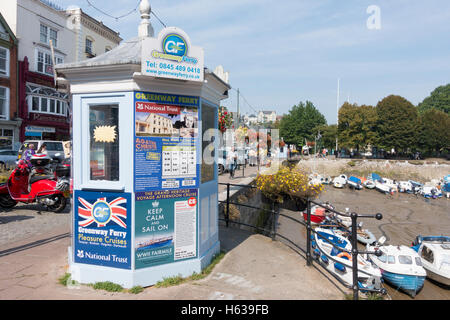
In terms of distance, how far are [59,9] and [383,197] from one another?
37.1 meters

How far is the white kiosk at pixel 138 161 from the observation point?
13.5 ft

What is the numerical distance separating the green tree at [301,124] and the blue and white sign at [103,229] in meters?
66.7

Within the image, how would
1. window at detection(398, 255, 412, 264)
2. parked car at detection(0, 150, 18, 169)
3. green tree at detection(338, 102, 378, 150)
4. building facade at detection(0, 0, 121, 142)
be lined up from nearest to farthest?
window at detection(398, 255, 412, 264)
parked car at detection(0, 150, 18, 169)
building facade at detection(0, 0, 121, 142)
green tree at detection(338, 102, 378, 150)

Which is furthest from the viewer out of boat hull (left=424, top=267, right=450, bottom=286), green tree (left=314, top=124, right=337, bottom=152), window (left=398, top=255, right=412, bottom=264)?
green tree (left=314, top=124, right=337, bottom=152)

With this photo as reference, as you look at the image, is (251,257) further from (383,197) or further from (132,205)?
(383,197)

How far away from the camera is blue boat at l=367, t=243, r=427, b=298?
1106 cm

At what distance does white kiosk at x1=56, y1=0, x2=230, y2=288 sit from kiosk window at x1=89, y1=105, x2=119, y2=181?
1cm

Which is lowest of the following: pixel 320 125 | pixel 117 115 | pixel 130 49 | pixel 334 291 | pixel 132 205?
pixel 334 291

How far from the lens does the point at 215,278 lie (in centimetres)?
453

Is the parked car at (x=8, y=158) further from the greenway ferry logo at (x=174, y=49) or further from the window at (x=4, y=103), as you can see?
the greenway ferry logo at (x=174, y=49)

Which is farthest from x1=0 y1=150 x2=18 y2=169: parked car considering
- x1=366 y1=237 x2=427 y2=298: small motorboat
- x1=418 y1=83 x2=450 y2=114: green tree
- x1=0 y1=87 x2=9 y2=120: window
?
x1=418 y1=83 x2=450 y2=114: green tree

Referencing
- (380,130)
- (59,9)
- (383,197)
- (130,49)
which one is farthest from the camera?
(380,130)

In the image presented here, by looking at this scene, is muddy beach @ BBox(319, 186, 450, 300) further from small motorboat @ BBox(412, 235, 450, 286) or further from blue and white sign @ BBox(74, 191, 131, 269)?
blue and white sign @ BBox(74, 191, 131, 269)
